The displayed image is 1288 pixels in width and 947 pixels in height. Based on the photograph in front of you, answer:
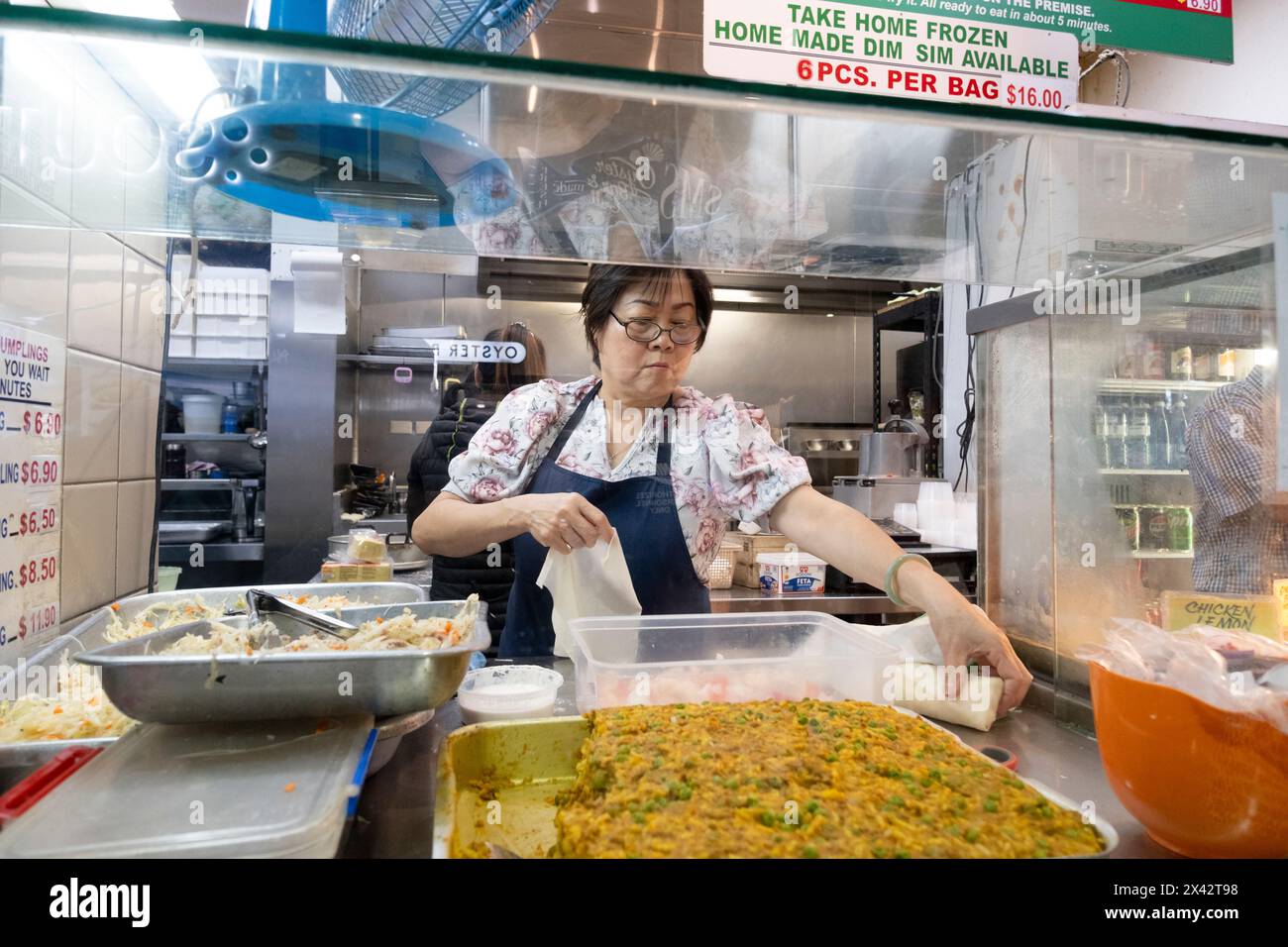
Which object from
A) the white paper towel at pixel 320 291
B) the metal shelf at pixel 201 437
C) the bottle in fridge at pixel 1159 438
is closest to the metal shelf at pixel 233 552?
the metal shelf at pixel 201 437

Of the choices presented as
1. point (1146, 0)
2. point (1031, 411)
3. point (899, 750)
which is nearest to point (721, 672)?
point (899, 750)

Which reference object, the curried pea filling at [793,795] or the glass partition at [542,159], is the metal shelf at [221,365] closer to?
the glass partition at [542,159]

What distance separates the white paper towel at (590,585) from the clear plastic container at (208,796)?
716 millimetres

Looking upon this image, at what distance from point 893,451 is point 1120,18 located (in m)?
1.11

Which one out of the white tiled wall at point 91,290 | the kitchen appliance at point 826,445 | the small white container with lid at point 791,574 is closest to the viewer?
the white tiled wall at point 91,290

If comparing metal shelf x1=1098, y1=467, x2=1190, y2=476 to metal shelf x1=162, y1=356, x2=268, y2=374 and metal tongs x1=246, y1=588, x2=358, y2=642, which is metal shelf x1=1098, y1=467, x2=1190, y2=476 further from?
metal shelf x1=162, y1=356, x2=268, y2=374

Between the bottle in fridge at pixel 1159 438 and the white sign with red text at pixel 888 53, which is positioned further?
the white sign with red text at pixel 888 53

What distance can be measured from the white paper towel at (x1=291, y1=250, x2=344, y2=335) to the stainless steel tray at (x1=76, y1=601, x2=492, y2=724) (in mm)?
845

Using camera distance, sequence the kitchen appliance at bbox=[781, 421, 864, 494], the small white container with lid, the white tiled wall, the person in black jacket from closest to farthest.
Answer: the white tiled wall, the small white container with lid, the kitchen appliance at bbox=[781, 421, 864, 494], the person in black jacket

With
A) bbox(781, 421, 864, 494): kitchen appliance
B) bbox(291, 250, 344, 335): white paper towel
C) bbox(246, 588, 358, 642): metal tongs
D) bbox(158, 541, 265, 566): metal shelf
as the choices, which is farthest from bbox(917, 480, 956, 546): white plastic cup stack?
bbox(158, 541, 265, 566): metal shelf

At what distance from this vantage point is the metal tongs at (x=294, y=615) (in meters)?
1.02

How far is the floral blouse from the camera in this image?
1.65 metres

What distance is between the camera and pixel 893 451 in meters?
2.11
